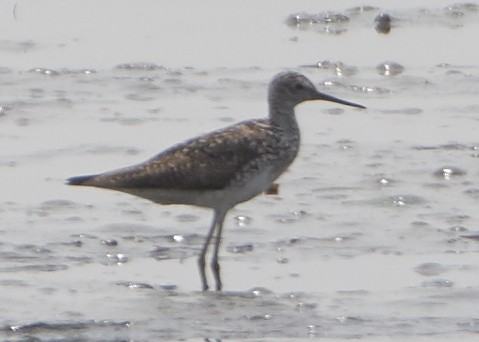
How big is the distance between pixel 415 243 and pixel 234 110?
10.5 feet

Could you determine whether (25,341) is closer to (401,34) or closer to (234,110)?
(234,110)

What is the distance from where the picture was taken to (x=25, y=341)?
321 inches

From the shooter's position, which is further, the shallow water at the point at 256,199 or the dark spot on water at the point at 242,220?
the dark spot on water at the point at 242,220

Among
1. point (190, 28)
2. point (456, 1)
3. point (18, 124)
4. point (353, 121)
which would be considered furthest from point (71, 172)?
point (456, 1)

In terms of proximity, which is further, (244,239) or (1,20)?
(1,20)

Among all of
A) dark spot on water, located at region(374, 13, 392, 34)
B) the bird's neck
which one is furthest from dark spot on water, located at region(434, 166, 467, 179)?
dark spot on water, located at region(374, 13, 392, 34)

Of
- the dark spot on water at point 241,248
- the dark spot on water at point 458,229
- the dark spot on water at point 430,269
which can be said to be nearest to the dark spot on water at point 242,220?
the dark spot on water at point 241,248

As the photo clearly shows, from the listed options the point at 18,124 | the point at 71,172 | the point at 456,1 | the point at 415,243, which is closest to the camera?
the point at 415,243

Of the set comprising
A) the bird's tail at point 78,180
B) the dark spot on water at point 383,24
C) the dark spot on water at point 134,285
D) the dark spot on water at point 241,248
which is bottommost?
the dark spot on water at point 241,248

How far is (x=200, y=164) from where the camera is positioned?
32.4 ft

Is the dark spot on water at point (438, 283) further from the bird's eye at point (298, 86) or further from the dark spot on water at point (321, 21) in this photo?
the dark spot on water at point (321, 21)

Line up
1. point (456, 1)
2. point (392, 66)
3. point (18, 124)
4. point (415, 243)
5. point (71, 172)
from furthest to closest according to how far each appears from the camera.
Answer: point (456, 1), point (392, 66), point (18, 124), point (71, 172), point (415, 243)

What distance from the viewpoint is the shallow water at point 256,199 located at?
28.9 feet

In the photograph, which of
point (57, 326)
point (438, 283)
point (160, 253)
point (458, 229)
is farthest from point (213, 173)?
point (57, 326)
